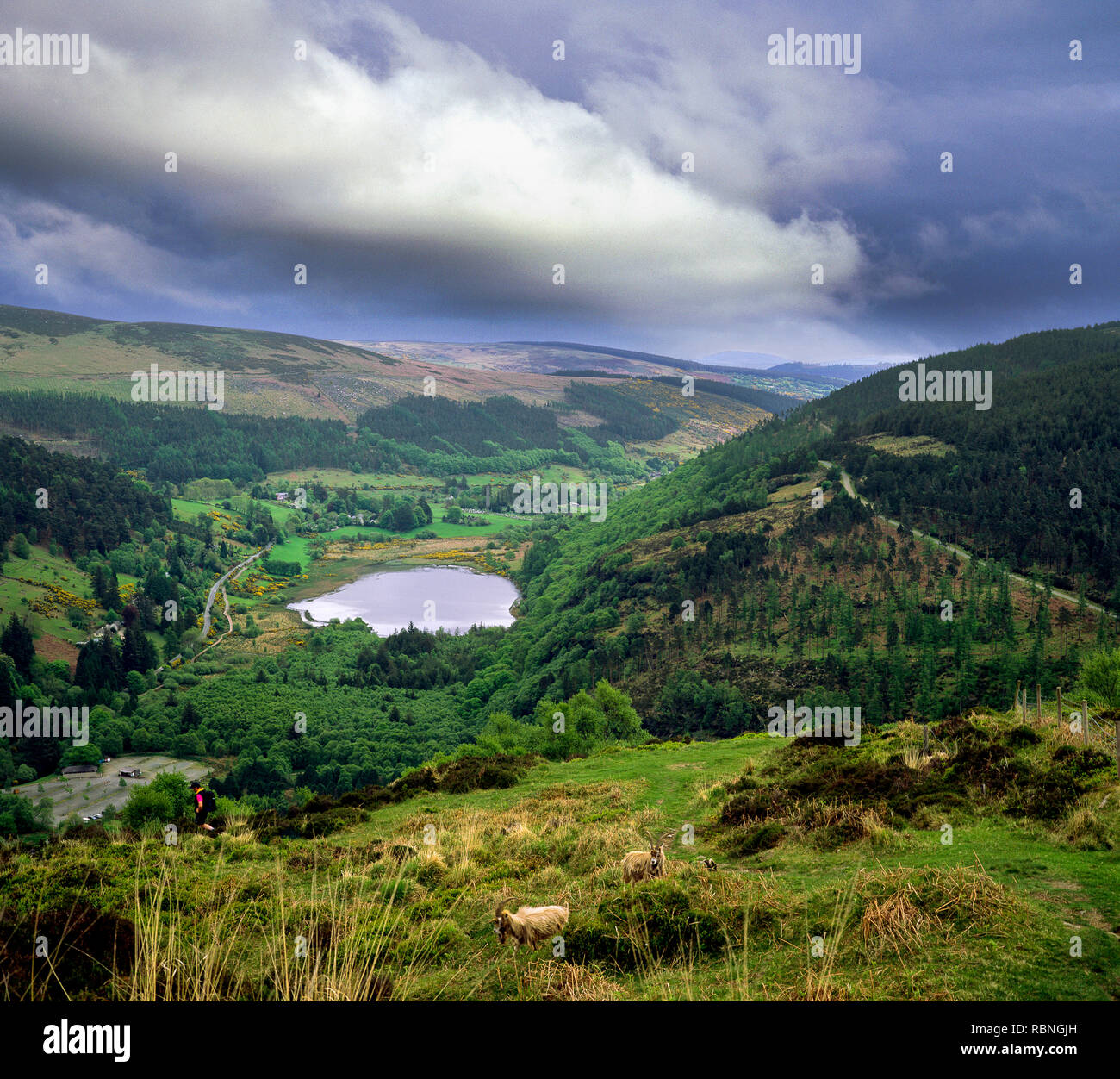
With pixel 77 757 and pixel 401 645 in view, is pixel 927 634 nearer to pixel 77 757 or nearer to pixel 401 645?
pixel 401 645

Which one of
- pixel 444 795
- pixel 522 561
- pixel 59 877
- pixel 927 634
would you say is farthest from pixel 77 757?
pixel 522 561

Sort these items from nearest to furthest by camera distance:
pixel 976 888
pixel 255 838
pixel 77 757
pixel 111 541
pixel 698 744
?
pixel 976 888, pixel 255 838, pixel 698 744, pixel 77 757, pixel 111 541

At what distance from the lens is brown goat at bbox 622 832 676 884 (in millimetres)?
14391

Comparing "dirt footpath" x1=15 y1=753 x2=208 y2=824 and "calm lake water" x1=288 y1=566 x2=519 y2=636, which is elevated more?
"calm lake water" x1=288 y1=566 x2=519 y2=636

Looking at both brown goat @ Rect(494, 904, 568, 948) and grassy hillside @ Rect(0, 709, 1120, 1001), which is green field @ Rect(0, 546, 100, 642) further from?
brown goat @ Rect(494, 904, 568, 948)

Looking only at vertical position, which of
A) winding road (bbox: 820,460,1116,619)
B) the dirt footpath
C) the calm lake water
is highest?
winding road (bbox: 820,460,1116,619)

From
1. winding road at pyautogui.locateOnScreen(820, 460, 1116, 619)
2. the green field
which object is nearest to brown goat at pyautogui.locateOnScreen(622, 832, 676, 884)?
winding road at pyautogui.locateOnScreen(820, 460, 1116, 619)

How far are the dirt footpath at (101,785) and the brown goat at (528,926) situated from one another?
63.8 meters

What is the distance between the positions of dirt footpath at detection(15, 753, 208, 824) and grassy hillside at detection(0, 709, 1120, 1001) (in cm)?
4989

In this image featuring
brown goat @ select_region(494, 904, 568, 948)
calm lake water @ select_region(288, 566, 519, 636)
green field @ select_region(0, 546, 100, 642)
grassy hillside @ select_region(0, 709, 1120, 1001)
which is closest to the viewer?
grassy hillside @ select_region(0, 709, 1120, 1001)

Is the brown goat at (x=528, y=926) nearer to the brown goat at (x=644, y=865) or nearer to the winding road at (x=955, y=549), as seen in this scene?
the brown goat at (x=644, y=865)

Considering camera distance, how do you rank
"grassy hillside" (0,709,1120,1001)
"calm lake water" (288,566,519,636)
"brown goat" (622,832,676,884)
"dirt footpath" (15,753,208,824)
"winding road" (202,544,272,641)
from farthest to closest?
"calm lake water" (288,566,519,636) < "winding road" (202,544,272,641) < "dirt footpath" (15,753,208,824) < "brown goat" (622,832,676,884) < "grassy hillside" (0,709,1120,1001)

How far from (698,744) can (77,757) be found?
71625 millimetres
